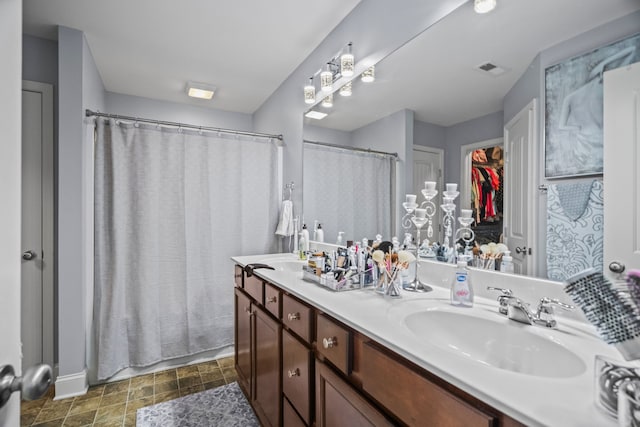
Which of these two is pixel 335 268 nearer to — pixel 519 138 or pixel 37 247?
pixel 519 138

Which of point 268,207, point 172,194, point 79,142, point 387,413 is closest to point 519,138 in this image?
point 387,413

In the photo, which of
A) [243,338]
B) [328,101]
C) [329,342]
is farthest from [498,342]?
[328,101]

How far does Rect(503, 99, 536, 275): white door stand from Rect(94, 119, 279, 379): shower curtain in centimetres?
206

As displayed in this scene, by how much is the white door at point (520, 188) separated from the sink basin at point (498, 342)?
0.28 metres

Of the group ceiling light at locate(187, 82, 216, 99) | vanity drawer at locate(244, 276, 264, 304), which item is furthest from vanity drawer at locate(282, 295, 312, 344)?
ceiling light at locate(187, 82, 216, 99)

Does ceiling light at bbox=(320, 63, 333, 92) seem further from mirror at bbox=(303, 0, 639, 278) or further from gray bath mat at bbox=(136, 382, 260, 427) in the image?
gray bath mat at bbox=(136, 382, 260, 427)

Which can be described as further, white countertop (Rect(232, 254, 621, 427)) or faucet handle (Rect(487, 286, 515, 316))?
faucet handle (Rect(487, 286, 515, 316))

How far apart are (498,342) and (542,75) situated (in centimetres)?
87

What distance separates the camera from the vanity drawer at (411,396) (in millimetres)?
626

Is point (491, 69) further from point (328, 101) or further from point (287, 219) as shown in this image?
point (287, 219)

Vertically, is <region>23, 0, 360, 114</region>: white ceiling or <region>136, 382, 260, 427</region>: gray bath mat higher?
<region>23, 0, 360, 114</region>: white ceiling

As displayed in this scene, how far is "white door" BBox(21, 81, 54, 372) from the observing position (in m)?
2.20

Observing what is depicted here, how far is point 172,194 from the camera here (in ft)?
8.23

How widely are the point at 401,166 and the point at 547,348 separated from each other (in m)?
1.04
